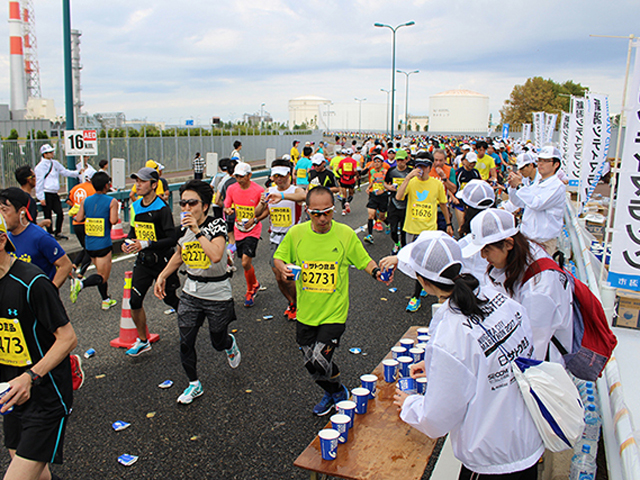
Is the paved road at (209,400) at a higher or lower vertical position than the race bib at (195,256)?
lower

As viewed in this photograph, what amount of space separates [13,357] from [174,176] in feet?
87.6

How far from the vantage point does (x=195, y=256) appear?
4984 millimetres

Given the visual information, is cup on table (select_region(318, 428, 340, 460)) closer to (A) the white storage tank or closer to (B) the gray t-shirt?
(B) the gray t-shirt

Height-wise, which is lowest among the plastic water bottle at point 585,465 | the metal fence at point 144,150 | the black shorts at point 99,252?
the plastic water bottle at point 585,465

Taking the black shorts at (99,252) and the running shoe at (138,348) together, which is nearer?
the running shoe at (138,348)

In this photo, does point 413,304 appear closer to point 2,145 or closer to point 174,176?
point 2,145

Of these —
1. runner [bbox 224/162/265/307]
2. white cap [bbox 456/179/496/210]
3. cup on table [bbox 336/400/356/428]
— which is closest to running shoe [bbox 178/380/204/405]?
cup on table [bbox 336/400/356/428]

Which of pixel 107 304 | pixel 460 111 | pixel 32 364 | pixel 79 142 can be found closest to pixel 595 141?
pixel 107 304

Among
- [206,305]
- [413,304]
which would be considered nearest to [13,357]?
[206,305]

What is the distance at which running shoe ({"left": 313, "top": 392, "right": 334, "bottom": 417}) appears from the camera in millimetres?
4719

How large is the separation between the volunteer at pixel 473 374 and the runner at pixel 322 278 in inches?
77.7

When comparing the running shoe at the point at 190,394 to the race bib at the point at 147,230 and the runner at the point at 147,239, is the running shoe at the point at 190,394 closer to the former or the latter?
the runner at the point at 147,239

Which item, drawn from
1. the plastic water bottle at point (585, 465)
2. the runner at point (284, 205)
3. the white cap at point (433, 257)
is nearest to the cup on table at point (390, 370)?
the plastic water bottle at point (585, 465)

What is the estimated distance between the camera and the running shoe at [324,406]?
4719mm
